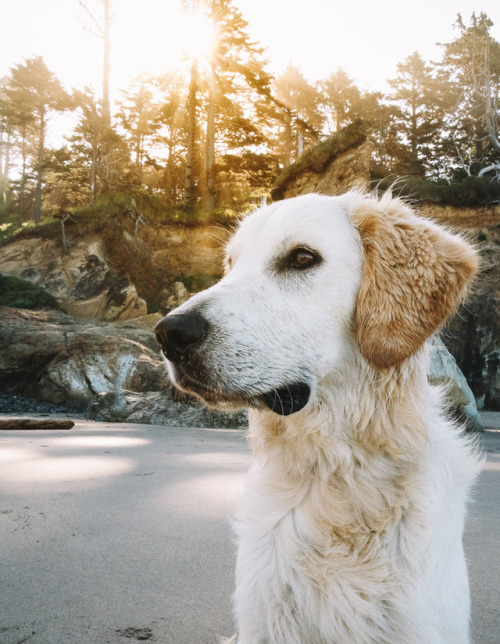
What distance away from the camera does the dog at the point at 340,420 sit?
72.2 inches

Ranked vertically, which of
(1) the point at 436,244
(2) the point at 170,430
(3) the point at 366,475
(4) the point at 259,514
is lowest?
(2) the point at 170,430

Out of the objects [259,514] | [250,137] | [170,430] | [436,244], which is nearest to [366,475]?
[259,514]

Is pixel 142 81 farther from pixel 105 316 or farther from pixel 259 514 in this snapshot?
pixel 259 514

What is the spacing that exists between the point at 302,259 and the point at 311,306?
25cm

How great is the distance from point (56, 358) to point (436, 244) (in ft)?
38.0

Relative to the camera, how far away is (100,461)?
15.1 feet

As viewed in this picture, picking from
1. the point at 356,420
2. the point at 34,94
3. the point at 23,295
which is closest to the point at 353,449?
the point at 356,420

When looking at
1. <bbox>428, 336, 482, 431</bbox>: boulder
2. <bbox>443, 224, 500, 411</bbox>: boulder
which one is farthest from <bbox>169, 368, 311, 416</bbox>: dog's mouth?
<bbox>443, 224, 500, 411</bbox>: boulder

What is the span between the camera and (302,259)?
2342 millimetres

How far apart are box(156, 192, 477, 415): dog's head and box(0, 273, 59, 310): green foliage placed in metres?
16.4

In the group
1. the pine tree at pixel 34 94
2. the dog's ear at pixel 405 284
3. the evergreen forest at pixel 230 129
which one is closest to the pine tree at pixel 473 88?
the evergreen forest at pixel 230 129

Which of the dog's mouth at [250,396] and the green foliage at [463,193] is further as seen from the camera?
the green foliage at [463,193]

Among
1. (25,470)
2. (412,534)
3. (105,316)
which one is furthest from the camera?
(105,316)

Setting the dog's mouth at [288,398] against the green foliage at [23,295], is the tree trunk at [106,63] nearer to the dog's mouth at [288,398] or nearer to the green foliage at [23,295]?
the green foliage at [23,295]
